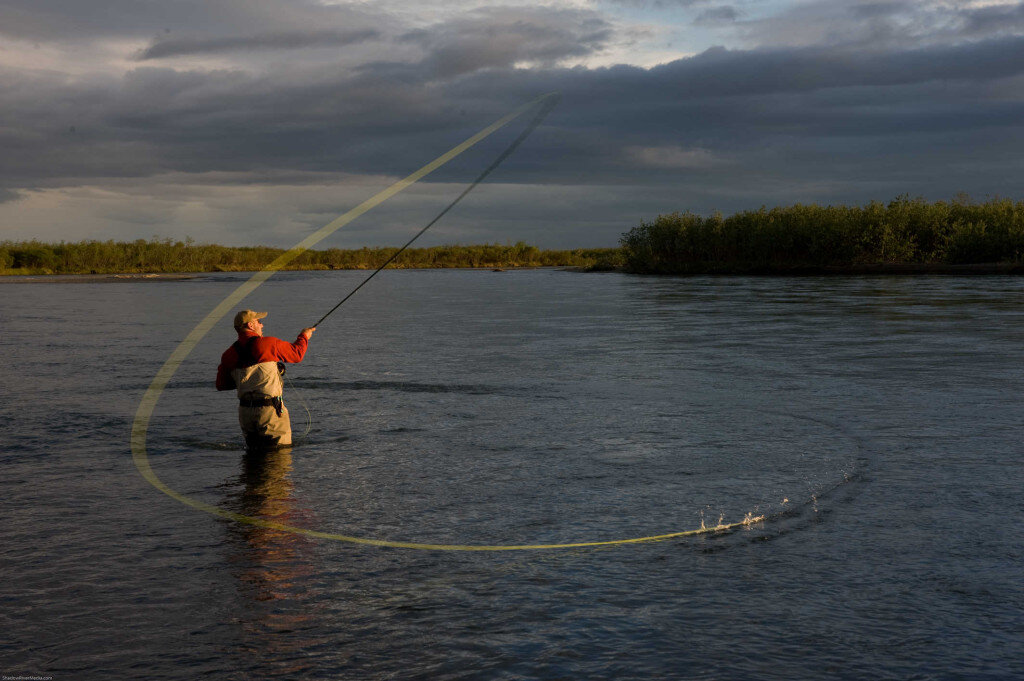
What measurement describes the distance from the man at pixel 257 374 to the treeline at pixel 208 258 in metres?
110

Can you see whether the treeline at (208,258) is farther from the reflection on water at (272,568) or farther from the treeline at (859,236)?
the reflection on water at (272,568)

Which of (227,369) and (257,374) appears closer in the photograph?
(257,374)

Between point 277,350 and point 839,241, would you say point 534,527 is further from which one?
point 839,241

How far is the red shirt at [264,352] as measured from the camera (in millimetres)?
9977

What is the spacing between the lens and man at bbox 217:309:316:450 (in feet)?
32.7

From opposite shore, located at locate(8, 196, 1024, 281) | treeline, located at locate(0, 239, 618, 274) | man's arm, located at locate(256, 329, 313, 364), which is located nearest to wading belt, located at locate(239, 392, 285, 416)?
man's arm, located at locate(256, 329, 313, 364)

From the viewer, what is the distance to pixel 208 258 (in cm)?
14875

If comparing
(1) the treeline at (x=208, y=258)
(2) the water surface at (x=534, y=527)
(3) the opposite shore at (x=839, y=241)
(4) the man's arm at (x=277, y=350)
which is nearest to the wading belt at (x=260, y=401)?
(4) the man's arm at (x=277, y=350)

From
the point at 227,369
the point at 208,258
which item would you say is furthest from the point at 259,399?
Answer: the point at 208,258

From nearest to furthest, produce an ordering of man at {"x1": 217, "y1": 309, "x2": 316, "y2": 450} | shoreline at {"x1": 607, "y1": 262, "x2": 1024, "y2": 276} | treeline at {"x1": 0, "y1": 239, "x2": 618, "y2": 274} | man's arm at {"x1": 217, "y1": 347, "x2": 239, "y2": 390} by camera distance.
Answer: man at {"x1": 217, "y1": 309, "x2": 316, "y2": 450}, man's arm at {"x1": 217, "y1": 347, "x2": 239, "y2": 390}, shoreline at {"x1": 607, "y1": 262, "x2": 1024, "y2": 276}, treeline at {"x1": 0, "y1": 239, "x2": 618, "y2": 274}

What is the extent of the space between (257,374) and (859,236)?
81.1 meters

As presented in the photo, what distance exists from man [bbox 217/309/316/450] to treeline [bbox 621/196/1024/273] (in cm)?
7741

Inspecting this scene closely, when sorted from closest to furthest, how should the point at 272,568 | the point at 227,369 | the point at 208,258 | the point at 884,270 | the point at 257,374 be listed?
1. the point at 272,568
2. the point at 257,374
3. the point at 227,369
4. the point at 884,270
5. the point at 208,258

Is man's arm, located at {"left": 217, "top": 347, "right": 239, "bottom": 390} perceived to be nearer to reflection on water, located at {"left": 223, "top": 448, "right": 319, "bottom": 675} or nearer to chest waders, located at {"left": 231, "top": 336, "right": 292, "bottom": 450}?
chest waders, located at {"left": 231, "top": 336, "right": 292, "bottom": 450}
